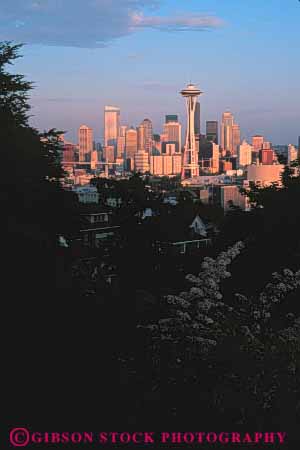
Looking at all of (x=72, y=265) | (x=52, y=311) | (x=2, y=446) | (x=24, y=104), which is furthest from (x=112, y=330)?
(x=24, y=104)

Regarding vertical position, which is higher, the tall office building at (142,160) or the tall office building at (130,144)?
the tall office building at (130,144)

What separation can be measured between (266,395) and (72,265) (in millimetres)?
3944

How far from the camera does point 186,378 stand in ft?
15.5

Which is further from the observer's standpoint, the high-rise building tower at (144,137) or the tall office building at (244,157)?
the high-rise building tower at (144,137)

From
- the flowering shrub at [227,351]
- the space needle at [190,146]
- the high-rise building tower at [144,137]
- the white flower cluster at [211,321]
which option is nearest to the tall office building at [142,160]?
the space needle at [190,146]

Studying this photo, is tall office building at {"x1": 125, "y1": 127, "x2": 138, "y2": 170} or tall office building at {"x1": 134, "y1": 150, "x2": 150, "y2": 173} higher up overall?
tall office building at {"x1": 125, "y1": 127, "x2": 138, "y2": 170}

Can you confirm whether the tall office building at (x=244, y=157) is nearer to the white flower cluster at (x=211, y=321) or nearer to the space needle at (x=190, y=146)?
the space needle at (x=190, y=146)

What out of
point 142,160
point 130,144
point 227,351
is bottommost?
point 142,160

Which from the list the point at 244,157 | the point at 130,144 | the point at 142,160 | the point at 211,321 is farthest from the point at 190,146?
the point at 211,321

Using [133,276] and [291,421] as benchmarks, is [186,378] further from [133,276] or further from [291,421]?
[133,276]

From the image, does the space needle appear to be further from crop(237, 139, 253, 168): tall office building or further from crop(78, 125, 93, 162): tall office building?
crop(78, 125, 93, 162): tall office building

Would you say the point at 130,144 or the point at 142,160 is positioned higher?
the point at 130,144

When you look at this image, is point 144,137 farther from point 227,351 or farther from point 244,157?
point 227,351

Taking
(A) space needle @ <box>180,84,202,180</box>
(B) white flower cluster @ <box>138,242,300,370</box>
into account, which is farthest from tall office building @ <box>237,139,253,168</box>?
(B) white flower cluster @ <box>138,242,300,370</box>
